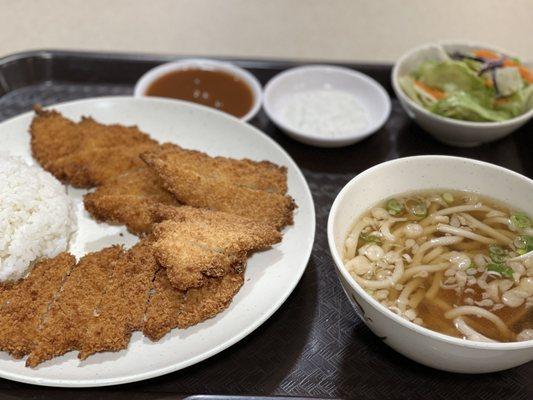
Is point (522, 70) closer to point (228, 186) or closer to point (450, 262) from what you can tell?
point (450, 262)

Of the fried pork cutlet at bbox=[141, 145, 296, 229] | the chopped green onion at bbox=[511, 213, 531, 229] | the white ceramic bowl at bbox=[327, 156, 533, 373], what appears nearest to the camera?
the white ceramic bowl at bbox=[327, 156, 533, 373]

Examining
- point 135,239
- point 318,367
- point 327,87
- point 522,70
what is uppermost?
point 522,70

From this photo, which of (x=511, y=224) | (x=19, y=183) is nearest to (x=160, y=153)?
(x=19, y=183)

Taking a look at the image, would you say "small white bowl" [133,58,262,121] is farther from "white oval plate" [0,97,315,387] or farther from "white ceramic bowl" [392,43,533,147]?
"white ceramic bowl" [392,43,533,147]

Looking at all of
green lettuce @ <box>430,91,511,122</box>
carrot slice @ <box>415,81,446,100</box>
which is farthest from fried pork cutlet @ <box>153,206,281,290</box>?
carrot slice @ <box>415,81,446,100</box>

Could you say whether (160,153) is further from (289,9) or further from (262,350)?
(289,9)

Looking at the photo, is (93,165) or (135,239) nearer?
(135,239)

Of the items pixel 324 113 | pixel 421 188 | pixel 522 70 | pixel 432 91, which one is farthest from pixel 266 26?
pixel 421 188

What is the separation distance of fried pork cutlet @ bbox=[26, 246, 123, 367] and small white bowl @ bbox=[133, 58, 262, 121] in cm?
113

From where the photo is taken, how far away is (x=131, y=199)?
2336 mm

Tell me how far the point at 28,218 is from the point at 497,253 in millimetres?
1818

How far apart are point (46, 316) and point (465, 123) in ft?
6.73

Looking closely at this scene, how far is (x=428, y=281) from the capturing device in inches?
74.7

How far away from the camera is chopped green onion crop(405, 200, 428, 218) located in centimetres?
209
